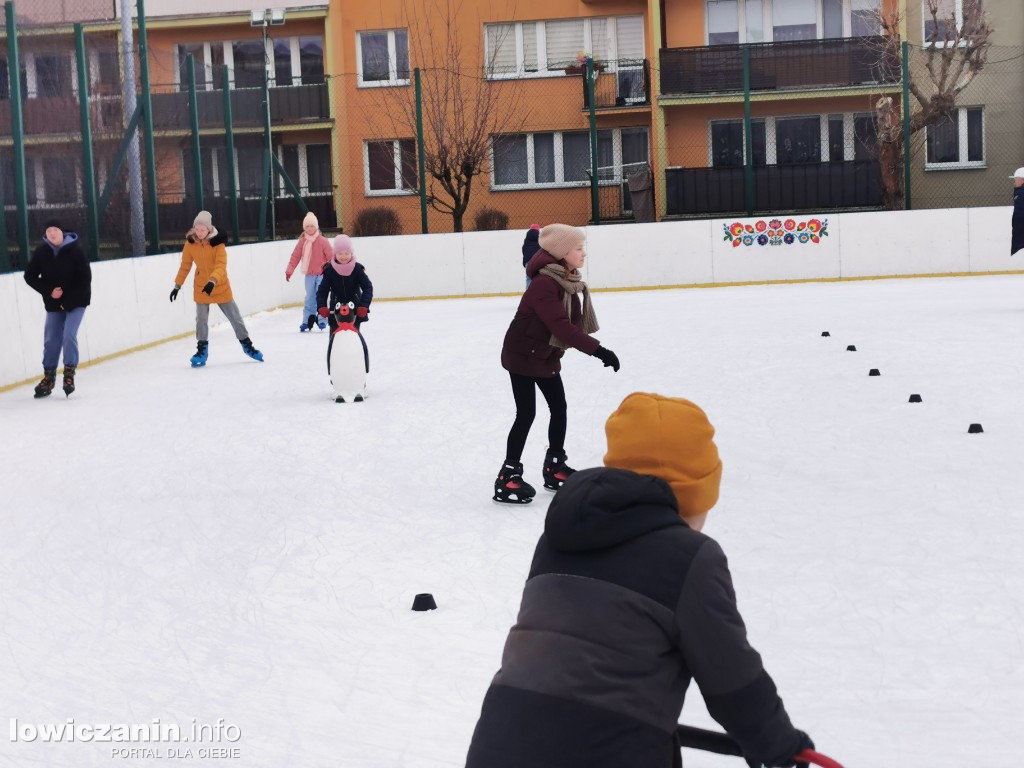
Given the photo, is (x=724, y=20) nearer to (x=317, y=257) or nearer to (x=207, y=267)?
(x=317, y=257)

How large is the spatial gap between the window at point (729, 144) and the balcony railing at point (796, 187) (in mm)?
2472

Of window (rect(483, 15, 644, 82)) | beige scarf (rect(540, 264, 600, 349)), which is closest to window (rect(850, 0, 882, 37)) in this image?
window (rect(483, 15, 644, 82))

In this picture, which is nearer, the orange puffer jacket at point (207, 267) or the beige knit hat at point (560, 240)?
the beige knit hat at point (560, 240)

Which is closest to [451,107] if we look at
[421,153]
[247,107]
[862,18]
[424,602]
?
[421,153]

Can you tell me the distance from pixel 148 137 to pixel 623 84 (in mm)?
14321

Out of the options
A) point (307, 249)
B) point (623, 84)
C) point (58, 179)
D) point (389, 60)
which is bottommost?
point (307, 249)

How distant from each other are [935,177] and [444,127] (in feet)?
32.4

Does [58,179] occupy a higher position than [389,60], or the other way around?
[389,60]

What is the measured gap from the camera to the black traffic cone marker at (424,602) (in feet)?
16.5

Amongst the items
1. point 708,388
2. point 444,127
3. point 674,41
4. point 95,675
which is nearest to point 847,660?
point 95,675

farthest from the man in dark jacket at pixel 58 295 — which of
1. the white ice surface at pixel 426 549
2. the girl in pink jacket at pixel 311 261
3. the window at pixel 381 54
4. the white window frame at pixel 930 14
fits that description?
the white window frame at pixel 930 14

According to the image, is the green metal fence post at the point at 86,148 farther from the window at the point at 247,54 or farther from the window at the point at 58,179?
the window at the point at 247,54

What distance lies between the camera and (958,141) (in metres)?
29.7

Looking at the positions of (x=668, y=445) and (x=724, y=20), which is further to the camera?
(x=724, y=20)
